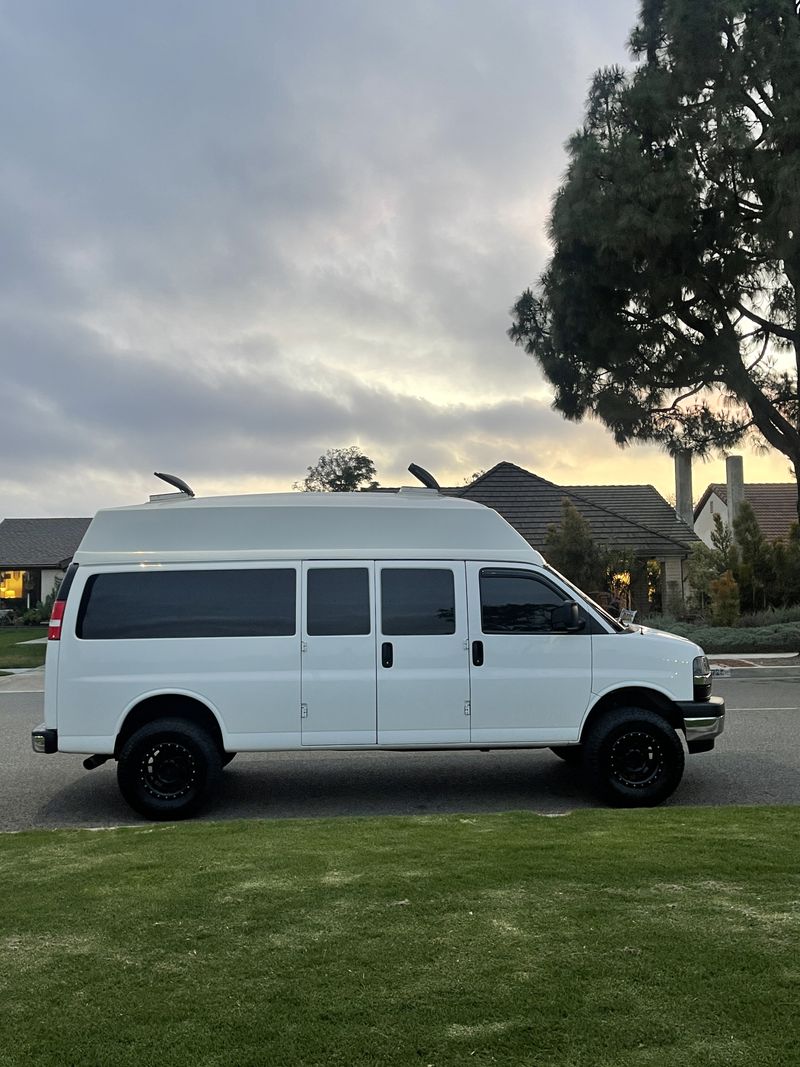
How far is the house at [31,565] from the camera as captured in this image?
171ft

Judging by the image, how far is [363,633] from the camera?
7773mm

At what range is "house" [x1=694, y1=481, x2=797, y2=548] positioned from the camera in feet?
169

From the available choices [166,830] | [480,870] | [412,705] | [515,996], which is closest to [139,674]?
[166,830]

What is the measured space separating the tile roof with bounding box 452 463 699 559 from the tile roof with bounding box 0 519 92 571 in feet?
88.6

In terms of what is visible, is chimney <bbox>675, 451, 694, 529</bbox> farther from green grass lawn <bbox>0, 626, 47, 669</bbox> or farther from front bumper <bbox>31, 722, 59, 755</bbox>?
front bumper <bbox>31, 722, 59, 755</bbox>

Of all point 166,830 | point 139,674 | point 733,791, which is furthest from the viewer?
point 733,791

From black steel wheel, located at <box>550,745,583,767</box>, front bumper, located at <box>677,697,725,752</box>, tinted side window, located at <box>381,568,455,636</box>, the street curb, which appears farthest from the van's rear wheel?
the street curb

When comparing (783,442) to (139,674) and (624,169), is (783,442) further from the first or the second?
(139,674)

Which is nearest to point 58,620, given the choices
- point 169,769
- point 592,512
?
point 169,769

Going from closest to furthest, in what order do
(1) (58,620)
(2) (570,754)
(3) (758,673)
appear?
1. (1) (58,620)
2. (2) (570,754)
3. (3) (758,673)

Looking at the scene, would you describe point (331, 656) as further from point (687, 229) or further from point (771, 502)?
point (771, 502)

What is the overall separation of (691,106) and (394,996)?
21.6 metres

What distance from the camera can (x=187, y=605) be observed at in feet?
25.4

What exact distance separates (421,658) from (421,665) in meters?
0.06
